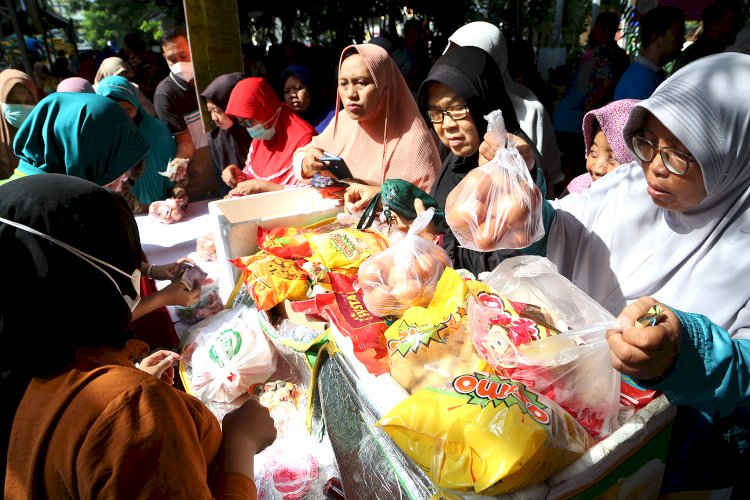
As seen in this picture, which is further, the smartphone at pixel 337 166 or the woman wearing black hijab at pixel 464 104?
the smartphone at pixel 337 166

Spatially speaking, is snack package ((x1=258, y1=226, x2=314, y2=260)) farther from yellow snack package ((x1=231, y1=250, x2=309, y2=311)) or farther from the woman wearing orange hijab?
the woman wearing orange hijab

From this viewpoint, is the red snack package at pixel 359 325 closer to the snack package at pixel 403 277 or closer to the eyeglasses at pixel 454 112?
the snack package at pixel 403 277

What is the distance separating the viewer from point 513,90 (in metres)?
3.05

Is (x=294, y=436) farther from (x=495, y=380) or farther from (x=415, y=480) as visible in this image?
(x=495, y=380)

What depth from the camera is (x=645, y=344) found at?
86cm

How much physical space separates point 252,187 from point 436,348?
2.40 m

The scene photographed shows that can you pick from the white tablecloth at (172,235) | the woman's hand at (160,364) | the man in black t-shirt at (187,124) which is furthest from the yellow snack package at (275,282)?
the man in black t-shirt at (187,124)

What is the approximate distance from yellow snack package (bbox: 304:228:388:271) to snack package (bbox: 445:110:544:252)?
0.55 m

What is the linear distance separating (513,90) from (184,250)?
2.52 m

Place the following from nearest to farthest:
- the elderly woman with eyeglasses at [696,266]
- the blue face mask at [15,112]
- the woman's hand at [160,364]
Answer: the elderly woman with eyeglasses at [696,266], the woman's hand at [160,364], the blue face mask at [15,112]

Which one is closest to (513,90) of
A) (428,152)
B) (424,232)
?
(428,152)

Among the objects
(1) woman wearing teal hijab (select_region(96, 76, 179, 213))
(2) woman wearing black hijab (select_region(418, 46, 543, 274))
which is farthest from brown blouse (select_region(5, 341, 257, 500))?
(1) woman wearing teal hijab (select_region(96, 76, 179, 213))

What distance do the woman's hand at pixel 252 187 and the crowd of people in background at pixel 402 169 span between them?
2cm

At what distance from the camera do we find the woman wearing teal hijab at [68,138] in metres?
2.19
